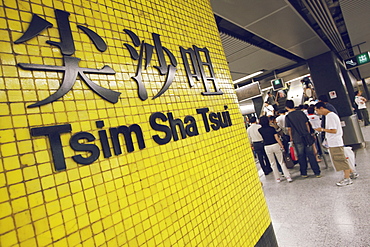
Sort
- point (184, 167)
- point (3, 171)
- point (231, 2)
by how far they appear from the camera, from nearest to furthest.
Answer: point (3, 171)
point (184, 167)
point (231, 2)

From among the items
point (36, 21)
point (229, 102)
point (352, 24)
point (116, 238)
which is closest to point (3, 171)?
point (116, 238)

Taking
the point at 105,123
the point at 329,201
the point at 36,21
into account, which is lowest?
the point at 329,201

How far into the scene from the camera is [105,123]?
4.16 ft

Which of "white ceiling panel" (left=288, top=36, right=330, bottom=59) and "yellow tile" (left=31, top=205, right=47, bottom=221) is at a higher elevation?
"white ceiling panel" (left=288, top=36, right=330, bottom=59)

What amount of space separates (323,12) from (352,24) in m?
1.67

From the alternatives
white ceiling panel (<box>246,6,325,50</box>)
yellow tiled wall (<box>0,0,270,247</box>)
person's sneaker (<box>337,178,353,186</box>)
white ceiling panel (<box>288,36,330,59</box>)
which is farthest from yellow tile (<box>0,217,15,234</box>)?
white ceiling panel (<box>288,36,330,59</box>)

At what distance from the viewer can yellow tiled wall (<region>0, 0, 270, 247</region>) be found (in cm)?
97

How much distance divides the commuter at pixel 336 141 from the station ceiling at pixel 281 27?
1678mm

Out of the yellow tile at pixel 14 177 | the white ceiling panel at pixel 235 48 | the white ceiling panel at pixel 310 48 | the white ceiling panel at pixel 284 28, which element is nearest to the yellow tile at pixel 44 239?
the yellow tile at pixel 14 177

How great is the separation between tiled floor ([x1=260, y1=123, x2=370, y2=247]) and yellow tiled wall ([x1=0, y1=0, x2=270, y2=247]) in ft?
3.02

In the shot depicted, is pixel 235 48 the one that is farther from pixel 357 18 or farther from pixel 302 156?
pixel 302 156

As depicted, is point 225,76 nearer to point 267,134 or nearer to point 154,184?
point 154,184

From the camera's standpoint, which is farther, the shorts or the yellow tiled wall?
the shorts

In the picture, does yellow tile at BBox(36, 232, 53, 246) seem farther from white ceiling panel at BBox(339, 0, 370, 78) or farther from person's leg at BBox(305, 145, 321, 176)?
white ceiling panel at BBox(339, 0, 370, 78)
